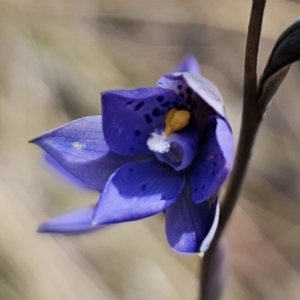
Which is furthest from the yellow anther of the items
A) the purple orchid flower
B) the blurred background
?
the blurred background

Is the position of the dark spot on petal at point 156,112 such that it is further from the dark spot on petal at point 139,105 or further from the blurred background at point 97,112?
the blurred background at point 97,112

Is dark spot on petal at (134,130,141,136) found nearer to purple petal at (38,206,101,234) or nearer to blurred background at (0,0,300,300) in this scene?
purple petal at (38,206,101,234)

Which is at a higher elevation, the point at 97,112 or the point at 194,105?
the point at 194,105

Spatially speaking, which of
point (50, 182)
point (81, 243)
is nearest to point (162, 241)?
point (81, 243)

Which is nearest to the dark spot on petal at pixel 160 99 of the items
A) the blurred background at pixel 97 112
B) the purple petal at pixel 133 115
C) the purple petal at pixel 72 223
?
the purple petal at pixel 133 115

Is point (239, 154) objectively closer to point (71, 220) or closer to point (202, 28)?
point (71, 220)

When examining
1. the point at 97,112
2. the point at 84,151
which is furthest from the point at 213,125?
the point at 97,112

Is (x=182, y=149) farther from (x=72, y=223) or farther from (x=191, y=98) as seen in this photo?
(x=72, y=223)
